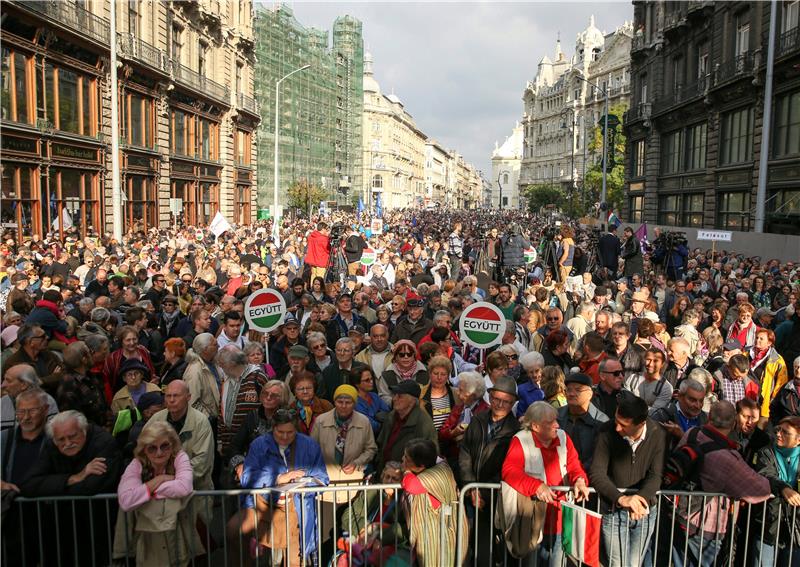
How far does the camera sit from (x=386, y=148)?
112 m

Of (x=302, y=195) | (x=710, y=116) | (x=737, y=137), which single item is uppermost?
(x=710, y=116)

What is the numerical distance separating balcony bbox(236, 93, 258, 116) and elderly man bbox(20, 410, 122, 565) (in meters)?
42.0

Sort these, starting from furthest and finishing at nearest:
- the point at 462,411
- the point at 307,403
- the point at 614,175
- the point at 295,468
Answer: the point at 614,175 → the point at 307,403 → the point at 462,411 → the point at 295,468

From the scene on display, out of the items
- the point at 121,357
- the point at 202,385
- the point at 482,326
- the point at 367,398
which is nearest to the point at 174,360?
the point at 121,357

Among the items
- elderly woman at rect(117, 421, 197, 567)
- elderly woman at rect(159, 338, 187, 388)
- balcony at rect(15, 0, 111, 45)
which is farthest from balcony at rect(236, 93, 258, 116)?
elderly woman at rect(117, 421, 197, 567)

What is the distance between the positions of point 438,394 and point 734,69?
29.5 meters

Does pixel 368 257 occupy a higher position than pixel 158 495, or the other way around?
pixel 368 257

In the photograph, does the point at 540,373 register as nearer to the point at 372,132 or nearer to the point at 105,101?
the point at 105,101

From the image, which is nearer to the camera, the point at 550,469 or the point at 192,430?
the point at 550,469

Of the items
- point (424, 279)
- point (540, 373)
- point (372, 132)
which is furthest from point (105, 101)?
point (372, 132)

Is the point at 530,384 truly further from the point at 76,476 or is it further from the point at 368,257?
the point at 368,257

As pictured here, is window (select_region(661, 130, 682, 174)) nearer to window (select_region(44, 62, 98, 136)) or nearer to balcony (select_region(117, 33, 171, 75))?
balcony (select_region(117, 33, 171, 75))

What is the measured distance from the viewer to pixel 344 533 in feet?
17.3

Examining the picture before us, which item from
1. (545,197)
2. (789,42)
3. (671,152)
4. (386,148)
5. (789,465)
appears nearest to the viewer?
(789,465)
